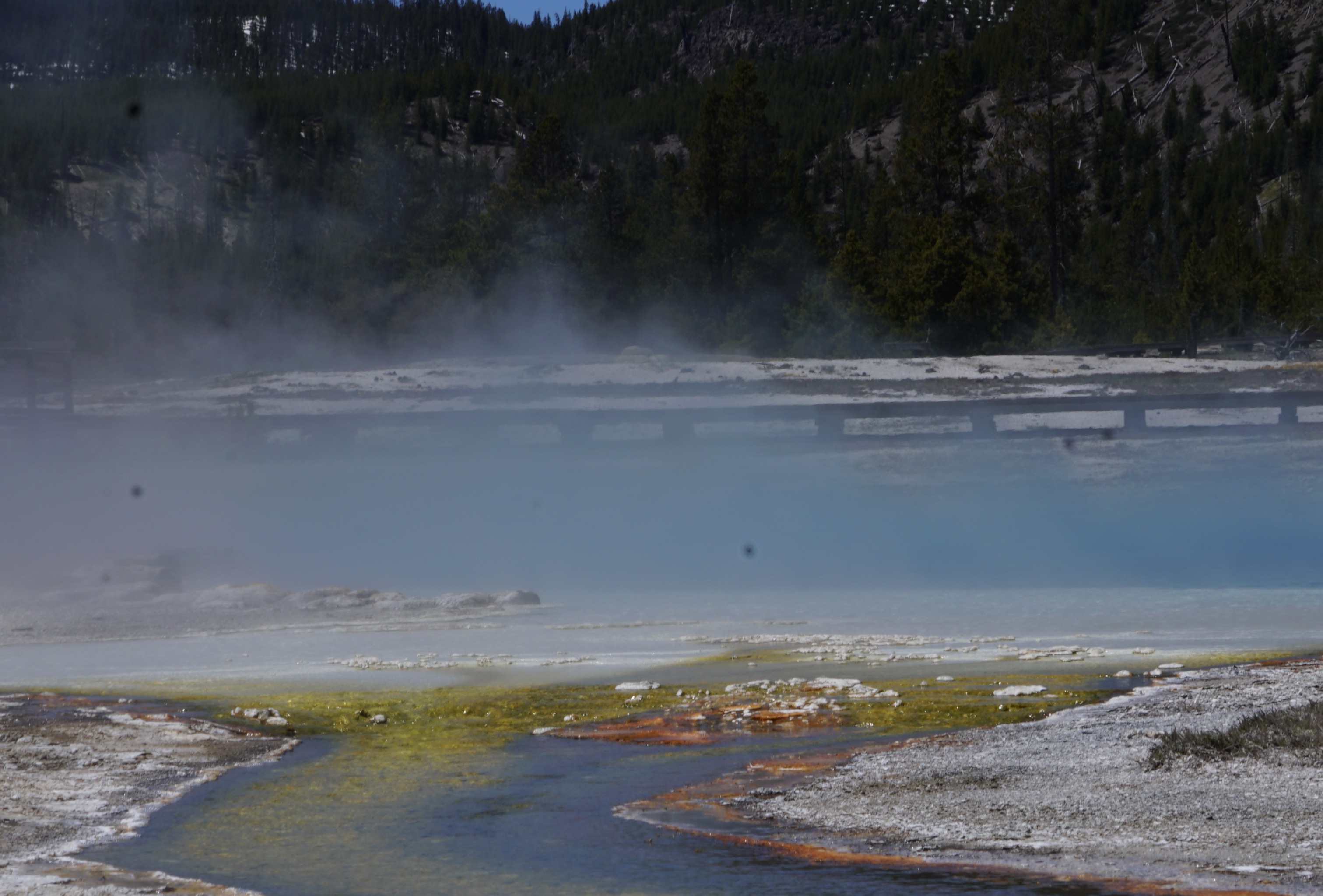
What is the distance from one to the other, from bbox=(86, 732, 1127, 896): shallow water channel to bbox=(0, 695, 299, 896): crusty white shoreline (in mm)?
155

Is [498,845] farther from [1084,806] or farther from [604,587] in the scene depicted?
[604,587]

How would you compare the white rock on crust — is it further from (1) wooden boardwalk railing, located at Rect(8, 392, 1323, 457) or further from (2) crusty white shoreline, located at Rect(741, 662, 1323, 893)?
(1) wooden boardwalk railing, located at Rect(8, 392, 1323, 457)

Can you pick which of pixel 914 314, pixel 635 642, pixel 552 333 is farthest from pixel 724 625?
pixel 552 333

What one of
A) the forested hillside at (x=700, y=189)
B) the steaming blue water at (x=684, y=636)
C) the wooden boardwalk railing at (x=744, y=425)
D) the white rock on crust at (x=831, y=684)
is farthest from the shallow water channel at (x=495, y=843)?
the forested hillside at (x=700, y=189)

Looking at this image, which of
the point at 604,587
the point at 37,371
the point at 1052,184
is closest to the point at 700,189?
the point at 1052,184

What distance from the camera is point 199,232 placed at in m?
98.1

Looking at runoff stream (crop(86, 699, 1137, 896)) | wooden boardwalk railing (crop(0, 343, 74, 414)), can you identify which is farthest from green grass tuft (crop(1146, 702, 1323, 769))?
wooden boardwalk railing (crop(0, 343, 74, 414))

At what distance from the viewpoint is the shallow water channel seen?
5102 millimetres

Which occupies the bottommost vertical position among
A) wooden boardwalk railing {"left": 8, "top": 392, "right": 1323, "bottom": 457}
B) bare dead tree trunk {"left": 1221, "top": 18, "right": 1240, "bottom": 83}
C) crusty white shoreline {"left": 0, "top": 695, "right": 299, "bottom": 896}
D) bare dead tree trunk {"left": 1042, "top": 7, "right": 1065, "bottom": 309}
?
crusty white shoreline {"left": 0, "top": 695, "right": 299, "bottom": 896}

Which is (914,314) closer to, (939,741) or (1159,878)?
(939,741)

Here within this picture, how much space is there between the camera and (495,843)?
5.79 m

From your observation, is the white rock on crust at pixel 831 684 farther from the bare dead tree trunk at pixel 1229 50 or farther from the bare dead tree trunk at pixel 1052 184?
the bare dead tree trunk at pixel 1229 50

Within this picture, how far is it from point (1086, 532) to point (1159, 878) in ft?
49.7

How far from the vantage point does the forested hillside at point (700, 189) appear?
4116 cm
